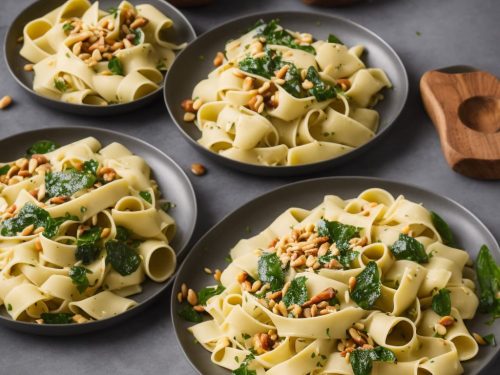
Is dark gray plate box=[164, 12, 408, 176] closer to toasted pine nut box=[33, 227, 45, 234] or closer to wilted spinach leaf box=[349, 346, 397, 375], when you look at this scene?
toasted pine nut box=[33, 227, 45, 234]

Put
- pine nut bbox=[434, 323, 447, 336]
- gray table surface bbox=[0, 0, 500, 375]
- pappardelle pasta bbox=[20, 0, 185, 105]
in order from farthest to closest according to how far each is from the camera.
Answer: pappardelle pasta bbox=[20, 0, 185, 105], gray table surface bbox=[0, 0, 500, 375], pine nut bbox=[434, 323, 447, 336]

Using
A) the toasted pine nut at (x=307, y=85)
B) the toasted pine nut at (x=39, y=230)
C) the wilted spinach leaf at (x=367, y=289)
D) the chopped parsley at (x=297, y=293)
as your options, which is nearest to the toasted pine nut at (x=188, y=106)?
the toasted pine nut at (x=307, y=85)

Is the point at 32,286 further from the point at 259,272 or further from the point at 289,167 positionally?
the point at 289,167

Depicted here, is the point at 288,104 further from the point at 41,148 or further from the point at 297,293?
the point at 41,148

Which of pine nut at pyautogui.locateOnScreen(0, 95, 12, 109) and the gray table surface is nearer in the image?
the gray table surface

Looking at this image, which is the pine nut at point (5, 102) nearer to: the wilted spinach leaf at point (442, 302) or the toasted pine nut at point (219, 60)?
the toasted pine nut at point (219, 60)

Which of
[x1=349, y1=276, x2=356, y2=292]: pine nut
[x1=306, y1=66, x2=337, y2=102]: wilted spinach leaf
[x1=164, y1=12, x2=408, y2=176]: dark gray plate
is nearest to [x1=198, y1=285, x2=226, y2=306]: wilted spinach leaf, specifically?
[x1=349, y1=276, x2=356, y2=292]: pine nut
